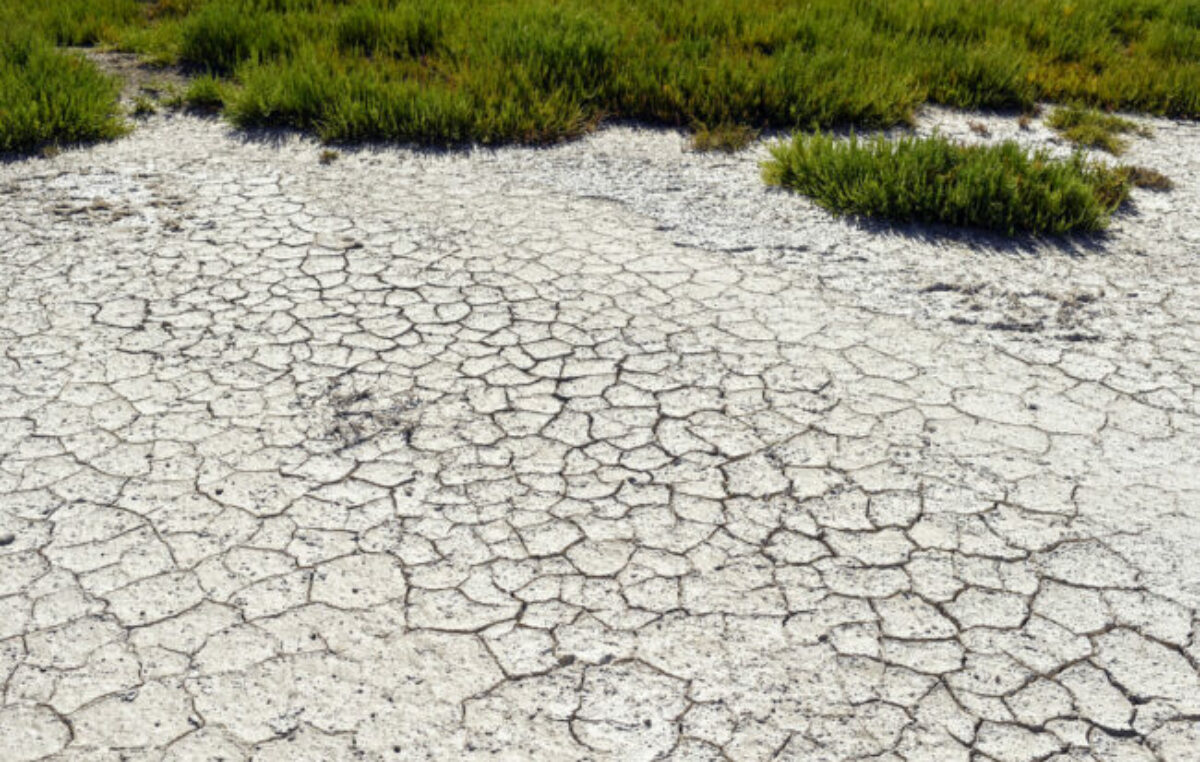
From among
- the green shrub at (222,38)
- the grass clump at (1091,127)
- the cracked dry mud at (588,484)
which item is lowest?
the cracked dry mud at (588,484)

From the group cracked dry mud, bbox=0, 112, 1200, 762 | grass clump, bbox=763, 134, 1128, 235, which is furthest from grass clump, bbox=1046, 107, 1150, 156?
cracked dry mud, bbox=0, 112, 1200, 762

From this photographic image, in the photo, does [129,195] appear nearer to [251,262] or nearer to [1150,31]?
[251,262]

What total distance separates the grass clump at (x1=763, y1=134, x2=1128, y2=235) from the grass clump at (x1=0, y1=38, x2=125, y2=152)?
4199mm

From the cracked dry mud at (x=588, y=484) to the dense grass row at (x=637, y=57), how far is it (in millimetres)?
1396

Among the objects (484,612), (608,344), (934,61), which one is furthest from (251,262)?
(934,61)

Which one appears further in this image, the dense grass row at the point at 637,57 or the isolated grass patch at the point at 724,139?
the dense grass row at the point at 637,57

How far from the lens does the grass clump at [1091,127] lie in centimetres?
702

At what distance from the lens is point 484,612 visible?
10.5 ft

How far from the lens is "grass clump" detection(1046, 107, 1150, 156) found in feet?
23.0

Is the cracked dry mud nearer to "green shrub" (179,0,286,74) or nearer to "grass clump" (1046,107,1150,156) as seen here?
"grass clump" (1046,107,1150,156)

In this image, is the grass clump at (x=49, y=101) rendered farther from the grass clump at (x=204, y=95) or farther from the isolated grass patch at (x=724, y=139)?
the isolated grass patch at (x=724, y=139)

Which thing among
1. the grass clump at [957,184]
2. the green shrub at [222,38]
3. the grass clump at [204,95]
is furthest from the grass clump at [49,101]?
the grass clump at [957,184]

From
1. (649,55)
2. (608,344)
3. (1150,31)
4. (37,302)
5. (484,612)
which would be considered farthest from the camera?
(1150,31)

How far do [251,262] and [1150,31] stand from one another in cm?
724
